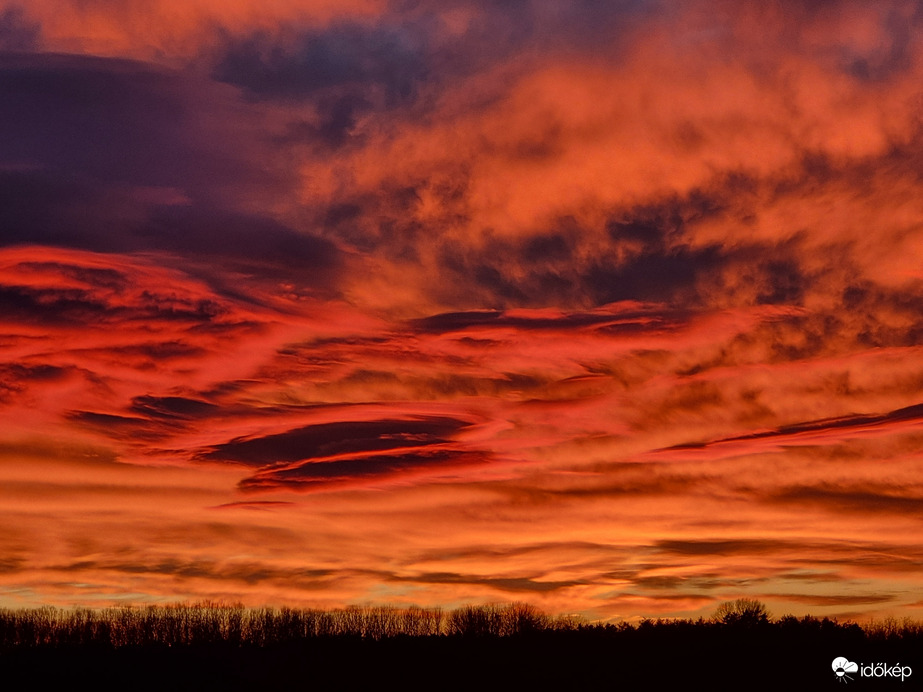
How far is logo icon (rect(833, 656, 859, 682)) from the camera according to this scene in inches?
1654

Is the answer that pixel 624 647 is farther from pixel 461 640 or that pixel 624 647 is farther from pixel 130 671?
pixel 130 671

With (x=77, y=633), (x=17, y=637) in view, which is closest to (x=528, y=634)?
(x=77, y=633)

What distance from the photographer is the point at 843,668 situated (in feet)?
148

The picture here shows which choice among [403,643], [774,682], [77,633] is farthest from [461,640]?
[77,633]

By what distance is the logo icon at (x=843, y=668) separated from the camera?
138 feet

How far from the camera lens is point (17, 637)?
Result: 80.0 meters

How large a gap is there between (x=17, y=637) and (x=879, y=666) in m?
64.4

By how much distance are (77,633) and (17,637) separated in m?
5.23

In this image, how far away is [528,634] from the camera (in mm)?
69188

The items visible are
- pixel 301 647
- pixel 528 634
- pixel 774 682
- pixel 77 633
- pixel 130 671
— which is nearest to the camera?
pixel 774 682

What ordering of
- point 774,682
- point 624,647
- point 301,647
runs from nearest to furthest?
point 774,682
point 624,647
point 301,647

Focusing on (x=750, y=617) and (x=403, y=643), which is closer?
(x=403, y=643)

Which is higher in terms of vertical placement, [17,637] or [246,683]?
[17,637]

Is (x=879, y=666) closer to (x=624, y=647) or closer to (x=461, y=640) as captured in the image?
(x=624, y=647)
